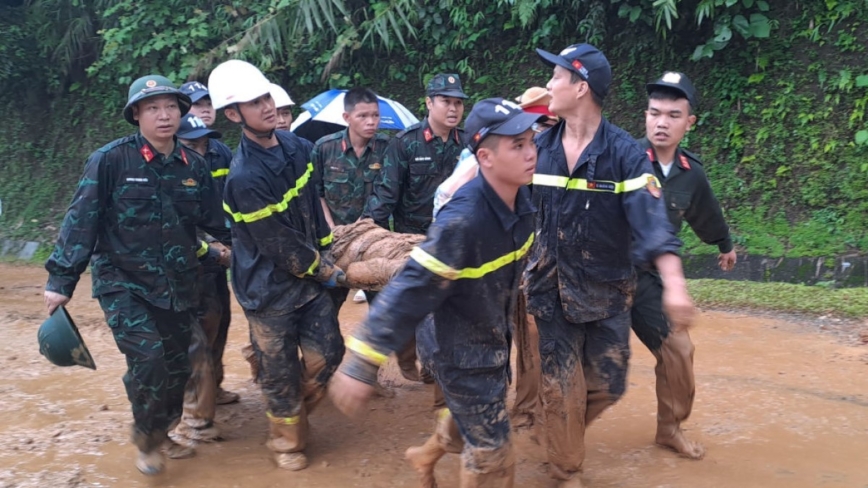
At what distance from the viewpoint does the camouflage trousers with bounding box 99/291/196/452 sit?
4129mm

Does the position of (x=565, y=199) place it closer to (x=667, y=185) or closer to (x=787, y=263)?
(x=667, y=185)

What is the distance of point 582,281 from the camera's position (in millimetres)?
3754

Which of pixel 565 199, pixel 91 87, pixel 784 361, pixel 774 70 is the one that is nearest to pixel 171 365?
pixel 565 199

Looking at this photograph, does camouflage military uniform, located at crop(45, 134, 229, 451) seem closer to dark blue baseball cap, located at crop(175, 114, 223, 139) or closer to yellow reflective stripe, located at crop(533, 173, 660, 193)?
dark blue baseball cap, located at crop(175, 114, 223, 139)

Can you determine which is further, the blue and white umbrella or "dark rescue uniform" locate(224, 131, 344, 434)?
the blue and white umbrella

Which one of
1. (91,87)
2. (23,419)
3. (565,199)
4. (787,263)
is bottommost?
(23,419)

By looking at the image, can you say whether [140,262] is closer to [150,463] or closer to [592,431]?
[150,463]

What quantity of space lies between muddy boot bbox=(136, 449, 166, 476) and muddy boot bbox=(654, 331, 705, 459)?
2730 millimetres

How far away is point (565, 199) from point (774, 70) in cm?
669

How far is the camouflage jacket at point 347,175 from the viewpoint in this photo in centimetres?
648

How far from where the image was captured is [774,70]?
9242 millimetres

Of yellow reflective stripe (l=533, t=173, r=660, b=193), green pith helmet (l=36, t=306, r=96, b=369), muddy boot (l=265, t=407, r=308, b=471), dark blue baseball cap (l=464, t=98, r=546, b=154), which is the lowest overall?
muddy boot (l=265, t=407, r=308, b=471)

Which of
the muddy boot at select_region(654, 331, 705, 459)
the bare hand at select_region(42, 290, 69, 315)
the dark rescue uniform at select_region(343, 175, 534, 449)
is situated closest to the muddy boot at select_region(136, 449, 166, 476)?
the bare hand at select_region(42, 290, 69, 315)

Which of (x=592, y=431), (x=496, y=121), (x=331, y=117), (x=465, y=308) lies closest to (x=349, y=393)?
(x=465, y=308)
